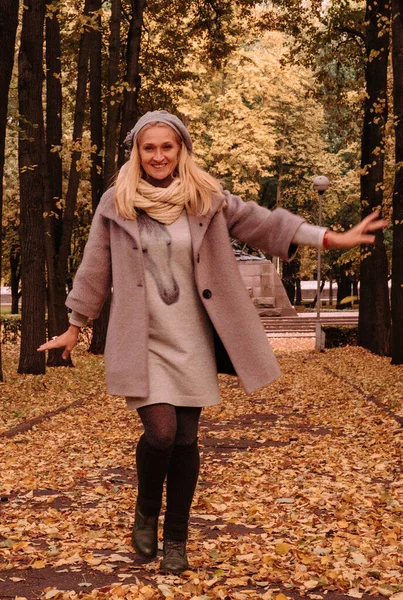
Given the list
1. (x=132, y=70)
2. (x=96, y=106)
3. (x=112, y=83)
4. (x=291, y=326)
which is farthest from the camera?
(x=291, y=326)

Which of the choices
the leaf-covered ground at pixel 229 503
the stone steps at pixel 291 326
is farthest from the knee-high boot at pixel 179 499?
the stone steps at pixel 291 326

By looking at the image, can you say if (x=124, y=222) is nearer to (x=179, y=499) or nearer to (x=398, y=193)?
(x=179, y=499)

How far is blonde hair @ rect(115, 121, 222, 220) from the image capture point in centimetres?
507

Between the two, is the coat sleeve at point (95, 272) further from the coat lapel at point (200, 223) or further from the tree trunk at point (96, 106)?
the tree trunk at point (96, 106)

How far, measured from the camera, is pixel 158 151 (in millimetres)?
5145

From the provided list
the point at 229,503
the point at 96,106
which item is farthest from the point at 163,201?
the point at 96,106

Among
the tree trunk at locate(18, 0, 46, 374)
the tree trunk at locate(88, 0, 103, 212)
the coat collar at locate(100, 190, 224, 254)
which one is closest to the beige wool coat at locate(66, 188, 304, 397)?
the coat collar at locate(100, 190, 224, 254)

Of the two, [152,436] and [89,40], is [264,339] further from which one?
[89,40]

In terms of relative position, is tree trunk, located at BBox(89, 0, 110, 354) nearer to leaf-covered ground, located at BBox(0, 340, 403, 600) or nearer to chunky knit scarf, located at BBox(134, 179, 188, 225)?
leaf-covered ground, located at BBox(0, 340, 403, 600)

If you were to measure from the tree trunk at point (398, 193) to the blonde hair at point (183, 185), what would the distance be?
470 inches

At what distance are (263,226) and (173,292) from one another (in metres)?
0.56

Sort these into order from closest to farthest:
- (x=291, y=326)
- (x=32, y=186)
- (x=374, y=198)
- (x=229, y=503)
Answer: (x=229, y=503) → (x=32, y=186) → (x=374, y=198) → (x=291, y=326)

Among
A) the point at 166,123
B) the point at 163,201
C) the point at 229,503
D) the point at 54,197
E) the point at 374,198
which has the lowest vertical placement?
the point at 229,503

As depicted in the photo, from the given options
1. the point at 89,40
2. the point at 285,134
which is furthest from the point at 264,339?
the point at 285,134
